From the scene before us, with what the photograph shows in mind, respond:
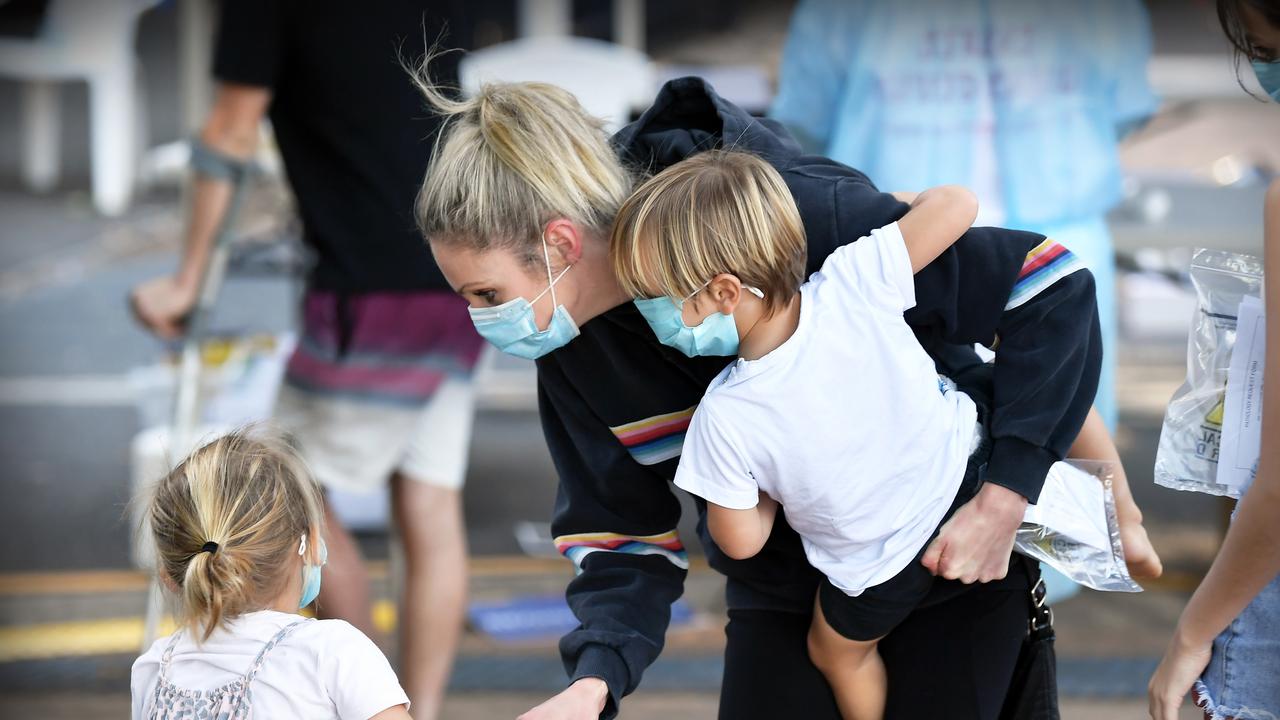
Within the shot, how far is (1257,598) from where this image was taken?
172cm

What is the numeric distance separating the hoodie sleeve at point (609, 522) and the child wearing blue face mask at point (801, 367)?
227 millimetres

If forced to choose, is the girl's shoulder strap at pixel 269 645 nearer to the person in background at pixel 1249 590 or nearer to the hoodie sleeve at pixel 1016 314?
the hoodie sleeve at pixel 1016 314

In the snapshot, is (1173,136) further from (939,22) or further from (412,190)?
(412,190)

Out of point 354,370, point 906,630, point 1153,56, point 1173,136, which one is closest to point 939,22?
point 354,370

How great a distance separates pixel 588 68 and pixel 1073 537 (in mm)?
3966

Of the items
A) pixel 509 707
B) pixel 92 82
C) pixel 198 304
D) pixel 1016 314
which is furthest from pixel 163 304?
pixel 92 82

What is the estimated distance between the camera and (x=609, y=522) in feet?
6.57

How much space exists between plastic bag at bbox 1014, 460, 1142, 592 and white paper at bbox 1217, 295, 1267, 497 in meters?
0.21

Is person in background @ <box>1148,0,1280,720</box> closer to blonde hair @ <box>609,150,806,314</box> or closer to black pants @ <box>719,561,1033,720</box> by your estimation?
black pants @ <box>719,561,1033,720</box>

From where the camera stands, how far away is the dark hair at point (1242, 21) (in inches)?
60.2

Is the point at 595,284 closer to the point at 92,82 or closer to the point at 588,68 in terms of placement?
the point at 588,68

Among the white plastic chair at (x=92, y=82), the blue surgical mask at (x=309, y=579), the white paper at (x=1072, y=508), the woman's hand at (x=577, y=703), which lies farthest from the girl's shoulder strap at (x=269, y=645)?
the white plastic chair at (x=92, y=82)

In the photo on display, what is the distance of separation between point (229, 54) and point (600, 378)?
145 centimetres

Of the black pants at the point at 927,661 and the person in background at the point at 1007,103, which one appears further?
the person in background at the point at 1007,103
